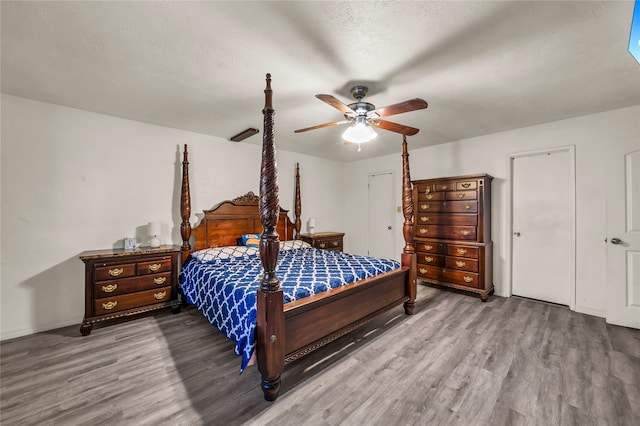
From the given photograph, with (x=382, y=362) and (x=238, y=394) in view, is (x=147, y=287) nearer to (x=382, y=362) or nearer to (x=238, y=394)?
(x=238, y=394)

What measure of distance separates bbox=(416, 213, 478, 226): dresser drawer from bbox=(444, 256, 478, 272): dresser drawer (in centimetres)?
53

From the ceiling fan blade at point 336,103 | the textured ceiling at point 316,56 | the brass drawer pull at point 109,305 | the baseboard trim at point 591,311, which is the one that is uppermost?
the textured ceiling at point 316,56

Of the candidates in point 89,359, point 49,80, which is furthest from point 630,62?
point 89,359

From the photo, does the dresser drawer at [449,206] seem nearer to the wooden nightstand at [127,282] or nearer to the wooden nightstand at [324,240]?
the wooden nightstand at [324,240]

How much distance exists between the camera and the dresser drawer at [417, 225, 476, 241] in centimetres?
377

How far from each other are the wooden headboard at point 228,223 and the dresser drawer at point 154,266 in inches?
22.1

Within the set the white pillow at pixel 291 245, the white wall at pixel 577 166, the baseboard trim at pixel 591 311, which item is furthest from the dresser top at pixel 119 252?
the baseboard trim at pixel 591 311

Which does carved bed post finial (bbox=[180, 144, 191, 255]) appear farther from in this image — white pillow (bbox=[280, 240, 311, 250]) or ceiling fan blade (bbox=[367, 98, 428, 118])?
ceiling fan blade (bbox=[367, 98, 428, 118])

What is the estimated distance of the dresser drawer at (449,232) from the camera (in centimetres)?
377

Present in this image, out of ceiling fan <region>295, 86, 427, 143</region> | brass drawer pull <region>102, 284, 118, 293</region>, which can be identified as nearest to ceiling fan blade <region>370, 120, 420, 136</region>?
ceiling fan <region>295, 86, 427, 143</region>

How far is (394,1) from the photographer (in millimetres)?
1458

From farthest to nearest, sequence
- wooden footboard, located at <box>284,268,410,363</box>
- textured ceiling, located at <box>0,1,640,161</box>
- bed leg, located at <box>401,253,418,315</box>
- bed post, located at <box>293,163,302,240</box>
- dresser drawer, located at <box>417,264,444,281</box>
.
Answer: bed post, located at <box>293,163,302,240</box> → dresser drawer, located at <box>417,264,444,281</box> → bed leg, located at <box>401,253,418,315</box> → wooden footboard, located at <box>284,268,410,363</box> → textured ceiling, located at <box>0,1,640,161</box>

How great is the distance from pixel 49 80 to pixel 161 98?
88 centimetres

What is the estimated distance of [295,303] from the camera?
6.61ft
